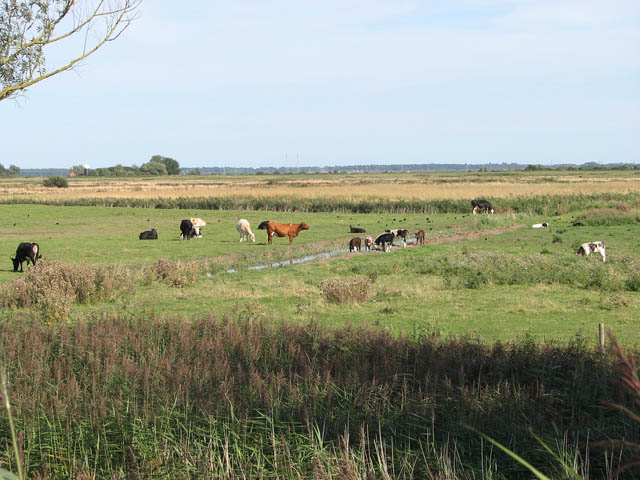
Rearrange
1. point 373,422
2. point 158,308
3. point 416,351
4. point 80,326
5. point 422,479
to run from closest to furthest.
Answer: point 422,479 → point 373,422 → point 416,351 → point 80,326 → point 158,308

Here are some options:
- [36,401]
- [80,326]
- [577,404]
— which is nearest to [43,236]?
[80,326]

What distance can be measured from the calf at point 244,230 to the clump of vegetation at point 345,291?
16.7m

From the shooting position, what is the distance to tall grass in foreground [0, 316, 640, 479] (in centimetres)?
590

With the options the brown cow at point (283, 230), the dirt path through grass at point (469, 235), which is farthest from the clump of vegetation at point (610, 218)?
the brown cow at point (283, 230)

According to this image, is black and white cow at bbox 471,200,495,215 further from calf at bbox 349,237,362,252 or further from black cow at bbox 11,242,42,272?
black cow at bbox 11,242,42,272

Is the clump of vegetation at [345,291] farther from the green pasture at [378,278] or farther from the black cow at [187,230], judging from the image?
the black cow at [187,230]

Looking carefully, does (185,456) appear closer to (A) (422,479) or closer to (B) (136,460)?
(B) (136,460)

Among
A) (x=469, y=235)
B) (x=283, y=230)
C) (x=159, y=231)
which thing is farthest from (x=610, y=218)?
(x=159, y=231)

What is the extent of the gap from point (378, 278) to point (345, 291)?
4.87 m

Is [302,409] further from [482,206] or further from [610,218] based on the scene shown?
[482,206]

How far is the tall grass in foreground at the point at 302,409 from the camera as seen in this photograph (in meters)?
5.90

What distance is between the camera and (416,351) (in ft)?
28.5

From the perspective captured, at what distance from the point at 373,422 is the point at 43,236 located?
34.1 metres

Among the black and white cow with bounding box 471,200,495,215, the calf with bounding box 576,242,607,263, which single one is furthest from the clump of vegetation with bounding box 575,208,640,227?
the calf with bounding box 576,242,607,263
